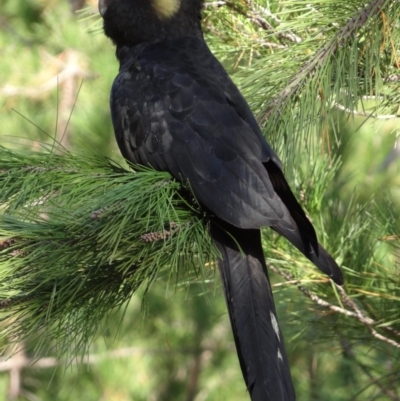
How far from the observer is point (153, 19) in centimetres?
250

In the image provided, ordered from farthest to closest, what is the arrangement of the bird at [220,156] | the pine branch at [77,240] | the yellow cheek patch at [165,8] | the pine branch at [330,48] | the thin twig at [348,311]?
the yellow cheek patch at [165,8]
the thin twig at [348,311]
the pine branch at [330,48]
the bird at [220,156]
the pine branch at [77,240]

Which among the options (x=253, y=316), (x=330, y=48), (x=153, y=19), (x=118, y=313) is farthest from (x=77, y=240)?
(x=118, y=313)

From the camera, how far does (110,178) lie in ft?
5.55

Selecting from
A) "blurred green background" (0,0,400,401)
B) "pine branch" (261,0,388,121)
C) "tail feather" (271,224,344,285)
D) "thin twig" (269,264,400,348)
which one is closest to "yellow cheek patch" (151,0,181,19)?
"pine branch" (261,0,388,121)

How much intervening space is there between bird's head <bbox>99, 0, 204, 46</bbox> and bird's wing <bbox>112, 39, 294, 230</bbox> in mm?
118

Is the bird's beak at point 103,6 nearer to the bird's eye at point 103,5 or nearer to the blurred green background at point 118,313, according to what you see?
the bird's eye at point 103,5

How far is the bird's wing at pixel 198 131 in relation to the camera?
177 centimetres

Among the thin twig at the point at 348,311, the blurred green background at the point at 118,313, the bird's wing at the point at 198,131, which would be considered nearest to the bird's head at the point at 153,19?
the bird's wing at the point at 198,131

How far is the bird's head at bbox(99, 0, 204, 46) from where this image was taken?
8.21 ft

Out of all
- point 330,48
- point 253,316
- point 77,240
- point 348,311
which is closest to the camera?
point 77,240

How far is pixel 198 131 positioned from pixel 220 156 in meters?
0.12

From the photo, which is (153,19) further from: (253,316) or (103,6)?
(253,316)

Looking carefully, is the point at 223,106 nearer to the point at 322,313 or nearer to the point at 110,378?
the point at 322,313

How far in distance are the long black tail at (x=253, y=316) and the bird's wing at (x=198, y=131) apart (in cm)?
10
